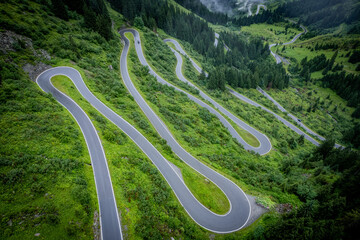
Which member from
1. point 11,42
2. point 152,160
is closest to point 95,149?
point 152,160

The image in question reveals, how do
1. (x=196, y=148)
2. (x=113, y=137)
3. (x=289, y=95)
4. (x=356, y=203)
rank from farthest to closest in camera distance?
(x=289, y=95)
(x=196, y=148)
(x=113, y=137)
(x=356, y=203)

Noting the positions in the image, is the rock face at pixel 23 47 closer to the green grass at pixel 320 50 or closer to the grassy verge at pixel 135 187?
the grassy verge at pixel 135 187

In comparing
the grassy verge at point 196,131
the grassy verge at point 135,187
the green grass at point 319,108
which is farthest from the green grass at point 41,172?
the green grass at point 319,108

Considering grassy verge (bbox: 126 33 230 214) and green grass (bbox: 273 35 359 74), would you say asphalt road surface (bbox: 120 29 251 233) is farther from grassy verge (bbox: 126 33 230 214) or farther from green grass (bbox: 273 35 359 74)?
green grass (bbox: 273 35 359 74)

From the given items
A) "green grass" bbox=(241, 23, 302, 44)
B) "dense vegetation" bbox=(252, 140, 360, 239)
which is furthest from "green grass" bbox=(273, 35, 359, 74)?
"dense vegetation" bbox=(252, 140, 360, 239)

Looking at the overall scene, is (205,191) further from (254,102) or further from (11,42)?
(254,102)

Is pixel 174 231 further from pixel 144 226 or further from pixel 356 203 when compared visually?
pixel 356 203

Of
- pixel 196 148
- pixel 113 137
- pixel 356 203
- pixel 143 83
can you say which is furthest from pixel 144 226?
pixel 143 83
